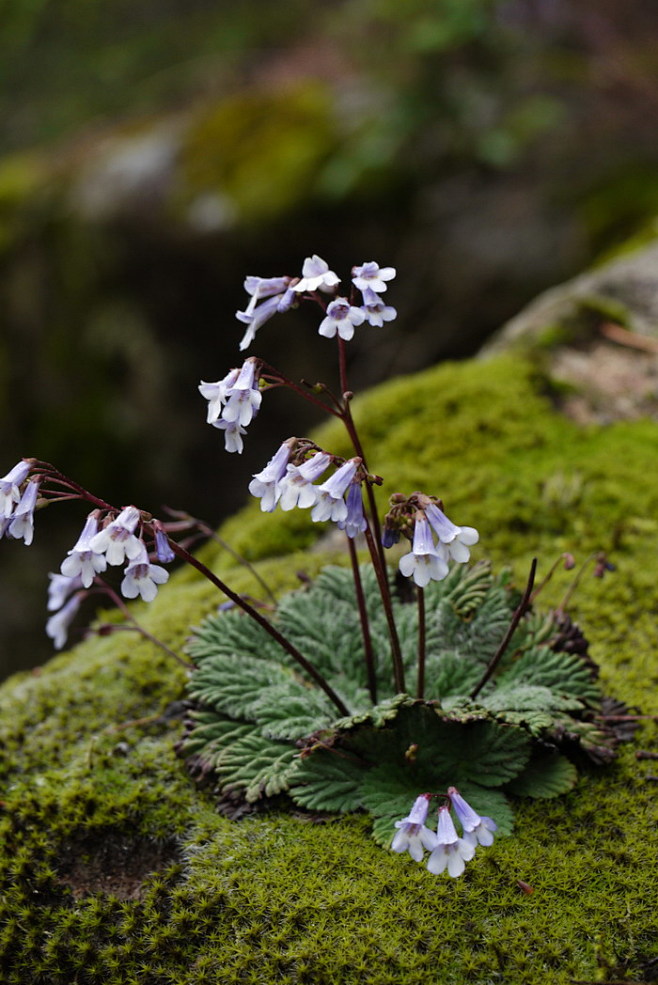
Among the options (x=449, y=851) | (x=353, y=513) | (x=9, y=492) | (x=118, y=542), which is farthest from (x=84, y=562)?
(x=449, y=851)

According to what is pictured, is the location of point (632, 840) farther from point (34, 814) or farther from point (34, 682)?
point (34, 682)

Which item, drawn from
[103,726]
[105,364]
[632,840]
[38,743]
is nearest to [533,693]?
[632,840]

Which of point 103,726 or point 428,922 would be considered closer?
point 428,922

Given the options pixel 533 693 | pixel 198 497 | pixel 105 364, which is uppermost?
pixel 533 693

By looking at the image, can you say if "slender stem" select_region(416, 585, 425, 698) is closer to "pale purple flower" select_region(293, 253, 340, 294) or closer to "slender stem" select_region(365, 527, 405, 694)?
"slender stem" select_region(365, 527, 405, 694)

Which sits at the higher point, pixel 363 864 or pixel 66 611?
pixel 66 611

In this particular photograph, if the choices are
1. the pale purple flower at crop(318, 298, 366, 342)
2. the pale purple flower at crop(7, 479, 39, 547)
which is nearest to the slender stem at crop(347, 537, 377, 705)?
Answer: the pale purple flower at crop(318, 298, 366, 342)
